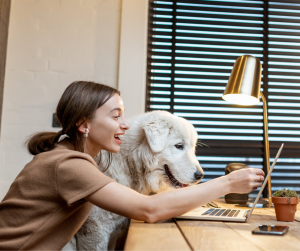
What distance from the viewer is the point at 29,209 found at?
3.11 ft

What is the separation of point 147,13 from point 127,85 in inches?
26.7

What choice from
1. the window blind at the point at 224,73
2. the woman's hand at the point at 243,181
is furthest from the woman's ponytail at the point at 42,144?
the window blind at the point at 224,73

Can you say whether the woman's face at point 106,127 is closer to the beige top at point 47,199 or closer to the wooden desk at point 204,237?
the beige top at point 47,199

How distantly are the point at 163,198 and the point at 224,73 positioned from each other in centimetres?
182

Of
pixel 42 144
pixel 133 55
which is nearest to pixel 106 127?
pixel 42 144

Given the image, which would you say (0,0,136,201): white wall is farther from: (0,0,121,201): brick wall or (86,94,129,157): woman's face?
(86,94,129,157): woman's face

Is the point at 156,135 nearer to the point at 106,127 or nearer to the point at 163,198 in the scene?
the point at 106,127

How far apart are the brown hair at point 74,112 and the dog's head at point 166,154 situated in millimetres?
373

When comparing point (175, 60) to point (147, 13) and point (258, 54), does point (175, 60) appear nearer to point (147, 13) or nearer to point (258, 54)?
point (147, 13)

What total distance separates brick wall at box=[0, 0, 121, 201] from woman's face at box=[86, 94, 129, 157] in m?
1.04

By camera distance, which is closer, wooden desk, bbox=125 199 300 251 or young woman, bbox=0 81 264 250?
wooden desk, bbox=125 199 300 251

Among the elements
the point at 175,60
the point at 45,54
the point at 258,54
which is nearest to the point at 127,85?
the point at 175,60

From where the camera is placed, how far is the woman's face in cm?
119

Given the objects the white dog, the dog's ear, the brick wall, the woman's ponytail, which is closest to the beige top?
the woman's ponytail
